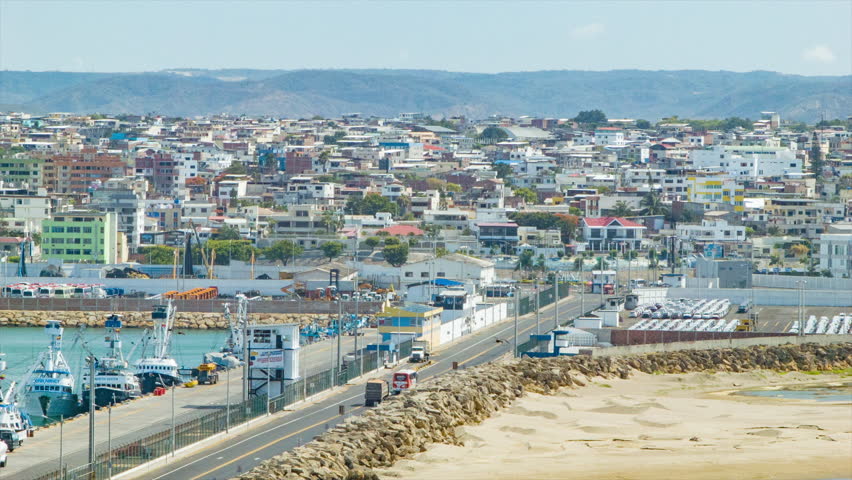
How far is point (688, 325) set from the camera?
139 feet

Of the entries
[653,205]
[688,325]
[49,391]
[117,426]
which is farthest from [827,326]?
[653,205]

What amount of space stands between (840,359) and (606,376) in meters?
7.15

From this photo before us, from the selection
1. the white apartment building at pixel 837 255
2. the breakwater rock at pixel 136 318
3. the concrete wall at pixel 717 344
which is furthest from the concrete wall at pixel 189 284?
the concrete wall at pixel 717 344

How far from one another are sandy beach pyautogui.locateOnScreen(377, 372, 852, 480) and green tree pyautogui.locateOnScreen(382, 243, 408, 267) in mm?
34646

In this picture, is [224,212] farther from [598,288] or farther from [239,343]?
[239,343]

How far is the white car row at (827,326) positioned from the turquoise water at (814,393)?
7341 millimetres

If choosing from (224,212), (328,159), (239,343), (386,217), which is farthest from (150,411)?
(328,159)

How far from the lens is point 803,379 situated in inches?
1383

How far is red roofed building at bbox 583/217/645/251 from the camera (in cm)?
7731

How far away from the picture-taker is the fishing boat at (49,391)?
33.1 metres

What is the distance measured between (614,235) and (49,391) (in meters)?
46.9

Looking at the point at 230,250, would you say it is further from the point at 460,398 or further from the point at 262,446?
the point at 262,446

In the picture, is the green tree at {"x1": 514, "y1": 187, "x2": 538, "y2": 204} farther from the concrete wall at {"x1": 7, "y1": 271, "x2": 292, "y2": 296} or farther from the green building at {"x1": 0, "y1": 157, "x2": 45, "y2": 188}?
the concrete wall at {"x1": 7, "y1": 271, "x2": 292, "y2": 296}

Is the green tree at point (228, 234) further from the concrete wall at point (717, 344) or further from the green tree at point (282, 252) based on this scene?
the concrete wall at point (717, 344)
